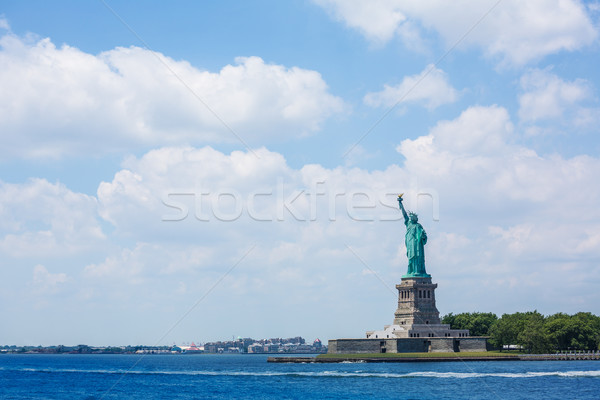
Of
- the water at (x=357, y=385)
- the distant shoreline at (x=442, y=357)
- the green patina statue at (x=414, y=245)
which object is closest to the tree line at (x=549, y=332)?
the distant shoreline at (x=442, y=357)

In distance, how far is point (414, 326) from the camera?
436ft

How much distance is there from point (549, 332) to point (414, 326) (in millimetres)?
25258

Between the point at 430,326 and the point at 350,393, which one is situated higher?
the point at 430,326

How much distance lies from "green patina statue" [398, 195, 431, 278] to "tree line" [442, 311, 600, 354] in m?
19.9

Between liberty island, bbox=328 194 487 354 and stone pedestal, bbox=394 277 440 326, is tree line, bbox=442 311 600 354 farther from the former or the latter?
stone pedestal, bbox=394 277 440 326

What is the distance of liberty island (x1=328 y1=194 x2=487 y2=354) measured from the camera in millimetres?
128750

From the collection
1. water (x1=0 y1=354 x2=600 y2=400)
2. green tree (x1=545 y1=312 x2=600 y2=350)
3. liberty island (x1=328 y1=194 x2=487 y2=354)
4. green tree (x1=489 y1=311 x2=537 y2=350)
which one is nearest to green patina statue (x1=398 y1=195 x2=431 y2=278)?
liberty island (x1=328 y1=194 x2=487 y2=354)

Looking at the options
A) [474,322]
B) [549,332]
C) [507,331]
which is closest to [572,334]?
[549,332]

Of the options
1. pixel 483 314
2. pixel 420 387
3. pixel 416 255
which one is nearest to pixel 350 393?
pixel 420 387

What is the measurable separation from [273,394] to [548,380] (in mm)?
31376

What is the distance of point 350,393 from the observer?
78.2m

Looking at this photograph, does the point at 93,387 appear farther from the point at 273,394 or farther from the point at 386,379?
the point at 386,379

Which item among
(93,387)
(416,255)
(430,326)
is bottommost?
(93,387)

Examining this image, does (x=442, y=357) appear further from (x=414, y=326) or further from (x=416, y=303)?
(x=416, y=303)
